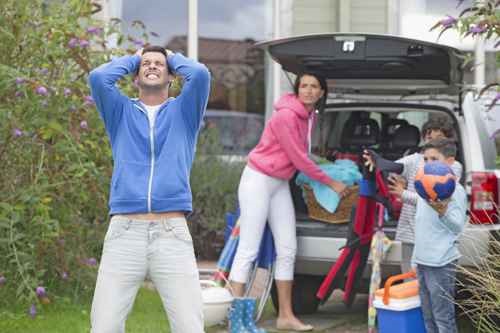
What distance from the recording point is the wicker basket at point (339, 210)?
27.5 feet

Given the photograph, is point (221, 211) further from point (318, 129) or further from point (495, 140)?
point (495, 140)

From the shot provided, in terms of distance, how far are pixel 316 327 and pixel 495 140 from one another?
1853 millimetres

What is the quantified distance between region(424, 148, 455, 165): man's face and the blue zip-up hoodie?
184 cm

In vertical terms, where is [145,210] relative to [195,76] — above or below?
below

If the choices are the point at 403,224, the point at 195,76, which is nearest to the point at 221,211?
the point at 403,224

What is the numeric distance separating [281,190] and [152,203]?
2.89 meters

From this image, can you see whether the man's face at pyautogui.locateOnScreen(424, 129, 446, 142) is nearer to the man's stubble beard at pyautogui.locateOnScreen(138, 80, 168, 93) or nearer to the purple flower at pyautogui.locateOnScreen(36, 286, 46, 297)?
the man's stubble beard at pyautogui.locateOnScreen(138, 80, 168, 93)

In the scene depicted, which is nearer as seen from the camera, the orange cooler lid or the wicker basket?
the orange cooler lid

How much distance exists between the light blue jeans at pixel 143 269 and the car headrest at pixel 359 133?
3.84 meters

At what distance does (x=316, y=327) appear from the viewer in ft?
27.8

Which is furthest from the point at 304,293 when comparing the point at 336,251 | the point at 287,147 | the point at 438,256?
the point at 438,256

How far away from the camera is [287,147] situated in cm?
823

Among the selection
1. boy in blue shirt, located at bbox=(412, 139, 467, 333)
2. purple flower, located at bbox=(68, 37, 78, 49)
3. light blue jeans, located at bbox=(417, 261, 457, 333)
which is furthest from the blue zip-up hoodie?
purple flower, located at bbox=(68, 37, 78, 49)

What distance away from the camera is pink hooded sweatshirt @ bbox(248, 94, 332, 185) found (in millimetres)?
8219
